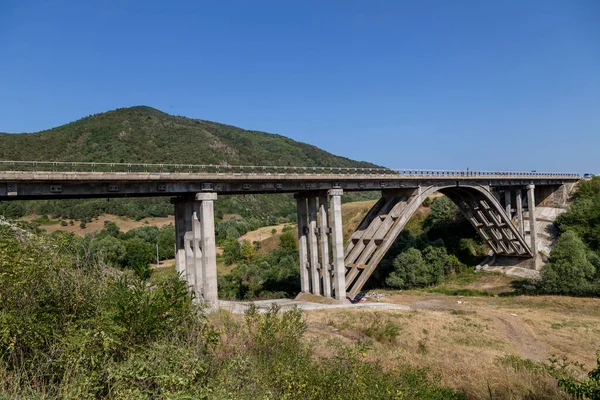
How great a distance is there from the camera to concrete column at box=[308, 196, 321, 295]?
3625cm

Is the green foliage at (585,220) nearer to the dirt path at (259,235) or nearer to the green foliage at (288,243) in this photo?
the green foliage at (288,243)

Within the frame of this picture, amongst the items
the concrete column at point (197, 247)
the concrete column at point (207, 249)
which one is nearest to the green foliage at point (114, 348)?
the concrete column at point (207, 249)

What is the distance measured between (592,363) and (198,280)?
997 inches

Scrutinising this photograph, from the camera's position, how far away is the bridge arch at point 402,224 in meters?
38.3

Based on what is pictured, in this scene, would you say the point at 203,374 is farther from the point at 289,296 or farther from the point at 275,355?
the point at 289,296

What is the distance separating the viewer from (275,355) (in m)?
11.9

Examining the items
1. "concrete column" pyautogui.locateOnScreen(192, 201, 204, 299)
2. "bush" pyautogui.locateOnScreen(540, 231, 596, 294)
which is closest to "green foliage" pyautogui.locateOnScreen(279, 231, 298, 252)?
"bush" pyautogui.locateOnScreen(540, 231, 596, 294)

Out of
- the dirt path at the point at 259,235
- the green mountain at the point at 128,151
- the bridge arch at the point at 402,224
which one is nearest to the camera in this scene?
the bridge arch at the point at 402,224

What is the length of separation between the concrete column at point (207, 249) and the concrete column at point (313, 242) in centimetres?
1084

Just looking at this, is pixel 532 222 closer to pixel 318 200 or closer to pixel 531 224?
pixel 531 224

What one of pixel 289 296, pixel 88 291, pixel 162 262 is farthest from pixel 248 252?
pixel 88 291

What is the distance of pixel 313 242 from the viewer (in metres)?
36.3

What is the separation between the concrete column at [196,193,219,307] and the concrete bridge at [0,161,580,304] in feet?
0.24

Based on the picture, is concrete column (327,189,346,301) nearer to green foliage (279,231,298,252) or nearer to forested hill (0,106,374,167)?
green foliage (279,231,298,252)
